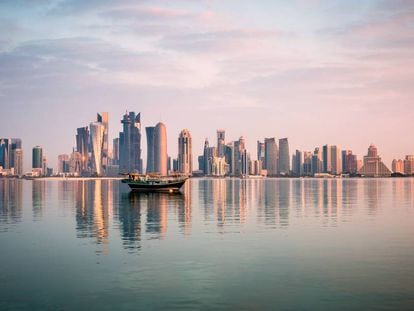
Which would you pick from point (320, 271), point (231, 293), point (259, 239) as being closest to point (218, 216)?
point (259, 239)

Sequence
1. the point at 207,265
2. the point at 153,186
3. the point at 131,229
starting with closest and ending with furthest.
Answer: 1. the point at 207,265
2. the point at 131,229
3. the point at 153,186

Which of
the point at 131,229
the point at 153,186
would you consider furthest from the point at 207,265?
the point at 153,186

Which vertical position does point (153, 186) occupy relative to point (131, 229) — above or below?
above

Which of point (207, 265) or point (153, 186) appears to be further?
point (153, 186)

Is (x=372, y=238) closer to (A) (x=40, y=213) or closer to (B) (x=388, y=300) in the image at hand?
(B) (x=388, y=300)

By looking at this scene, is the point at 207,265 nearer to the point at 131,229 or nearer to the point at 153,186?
the point at 131,229

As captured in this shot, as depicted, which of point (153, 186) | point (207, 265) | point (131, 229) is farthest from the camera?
point (153, 186)

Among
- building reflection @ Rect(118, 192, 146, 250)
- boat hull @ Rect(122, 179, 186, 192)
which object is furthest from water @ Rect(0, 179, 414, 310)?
boat hull @ Rect(122, 179, 186, 192)

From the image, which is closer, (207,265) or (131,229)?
(207,265)

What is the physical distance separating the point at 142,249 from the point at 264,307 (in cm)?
1908

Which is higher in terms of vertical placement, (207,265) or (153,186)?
(153,186)

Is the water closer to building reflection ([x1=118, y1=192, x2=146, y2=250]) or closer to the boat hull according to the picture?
building reflection ([x1=118, y1=192, x2=146, y2=250])

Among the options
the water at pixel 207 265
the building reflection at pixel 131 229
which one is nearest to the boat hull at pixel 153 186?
the building reflection at pixel 131 229

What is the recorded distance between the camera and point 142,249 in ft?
138
